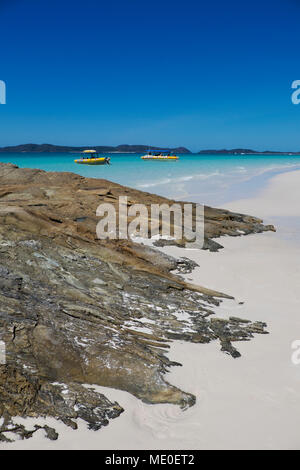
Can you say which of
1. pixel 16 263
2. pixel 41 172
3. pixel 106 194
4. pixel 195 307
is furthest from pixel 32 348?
pixel 41 172

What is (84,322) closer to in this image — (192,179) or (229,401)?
(229,401)

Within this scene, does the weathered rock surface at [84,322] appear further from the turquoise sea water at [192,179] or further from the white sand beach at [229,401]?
the turquoise sea water at [192,179]

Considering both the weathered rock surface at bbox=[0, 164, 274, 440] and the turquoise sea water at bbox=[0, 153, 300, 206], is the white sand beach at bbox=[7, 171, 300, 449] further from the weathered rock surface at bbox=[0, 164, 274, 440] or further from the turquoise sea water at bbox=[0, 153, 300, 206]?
the turquoise sea water at bbox=[0, 153, 300, 206]

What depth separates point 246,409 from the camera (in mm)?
5148

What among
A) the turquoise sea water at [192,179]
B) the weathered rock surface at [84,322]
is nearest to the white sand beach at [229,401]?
the weathered rock surface at [84,322]

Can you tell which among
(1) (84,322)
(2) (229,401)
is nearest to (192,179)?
(1) (84,322)

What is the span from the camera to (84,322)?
6137mm

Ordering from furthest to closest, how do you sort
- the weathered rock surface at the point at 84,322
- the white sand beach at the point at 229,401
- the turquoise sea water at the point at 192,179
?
the turquoise sea water at the point at 192,179 < the weathered rock surface at the point at 84,322 < the white sand beach at the point at 229,401

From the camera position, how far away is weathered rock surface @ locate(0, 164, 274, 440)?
483 centimetres

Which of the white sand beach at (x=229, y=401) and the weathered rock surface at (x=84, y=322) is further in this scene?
the weathered rock surface at (x=84, y=322)

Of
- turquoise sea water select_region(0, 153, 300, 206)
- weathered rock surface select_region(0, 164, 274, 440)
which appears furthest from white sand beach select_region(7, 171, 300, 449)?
turquoise sea water select_region(0, 153, 300, 206)

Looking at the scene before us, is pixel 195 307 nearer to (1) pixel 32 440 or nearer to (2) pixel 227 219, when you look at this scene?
(1) pixel 32 440

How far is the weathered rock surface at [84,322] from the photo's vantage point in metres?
4.83

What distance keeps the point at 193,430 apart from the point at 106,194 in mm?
14011
